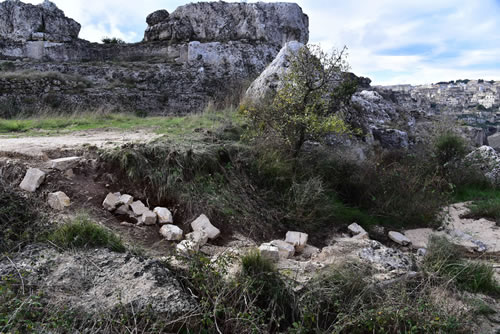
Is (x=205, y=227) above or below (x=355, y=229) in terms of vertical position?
above

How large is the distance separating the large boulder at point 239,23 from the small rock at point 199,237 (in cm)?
1273

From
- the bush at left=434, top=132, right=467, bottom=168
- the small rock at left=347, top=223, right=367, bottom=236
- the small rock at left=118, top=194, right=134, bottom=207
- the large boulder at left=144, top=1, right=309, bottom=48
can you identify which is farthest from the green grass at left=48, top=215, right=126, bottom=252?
the large boulder at left=144, top=1, right=309, bottom=48

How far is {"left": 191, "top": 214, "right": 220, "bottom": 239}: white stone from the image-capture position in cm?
411

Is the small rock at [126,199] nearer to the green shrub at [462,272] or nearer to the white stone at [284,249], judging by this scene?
the white stone at [284,249]

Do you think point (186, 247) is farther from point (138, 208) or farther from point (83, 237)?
point (138, 208)

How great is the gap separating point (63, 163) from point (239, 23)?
12752 millimetres

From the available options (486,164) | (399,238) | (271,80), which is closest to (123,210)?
(399,238)

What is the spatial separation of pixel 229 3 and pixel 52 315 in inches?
609

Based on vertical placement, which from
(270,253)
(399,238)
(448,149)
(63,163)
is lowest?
(399,238)

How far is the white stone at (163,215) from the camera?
4145 millimetres

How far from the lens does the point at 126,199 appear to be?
13.9 ft

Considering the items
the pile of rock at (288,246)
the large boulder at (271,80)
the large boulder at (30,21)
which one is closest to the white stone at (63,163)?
the pile of rock at (288,246)

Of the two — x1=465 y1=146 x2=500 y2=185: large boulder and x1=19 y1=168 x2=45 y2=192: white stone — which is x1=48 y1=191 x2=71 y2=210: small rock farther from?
x1=465 y1=146 x2=500 y2=185: large boulder

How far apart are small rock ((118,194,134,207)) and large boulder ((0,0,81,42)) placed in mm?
14325
